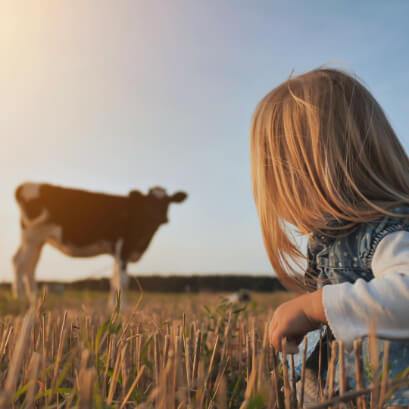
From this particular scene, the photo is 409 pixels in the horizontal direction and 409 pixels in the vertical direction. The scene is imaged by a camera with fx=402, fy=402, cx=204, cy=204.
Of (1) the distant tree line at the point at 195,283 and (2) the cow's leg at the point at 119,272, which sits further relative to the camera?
(1) the distant tree line at the point at 195,283

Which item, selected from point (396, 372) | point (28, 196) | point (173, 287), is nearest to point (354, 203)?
point (396, 372)

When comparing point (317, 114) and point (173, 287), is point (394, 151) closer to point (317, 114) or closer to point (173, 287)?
point (317, 114)

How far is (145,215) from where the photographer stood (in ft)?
30.1

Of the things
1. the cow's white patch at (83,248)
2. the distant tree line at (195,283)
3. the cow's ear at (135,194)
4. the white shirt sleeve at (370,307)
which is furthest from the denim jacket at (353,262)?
the distant tree line at (195,283)

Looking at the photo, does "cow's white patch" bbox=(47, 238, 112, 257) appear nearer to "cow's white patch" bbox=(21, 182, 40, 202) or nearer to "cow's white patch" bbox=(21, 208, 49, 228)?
"cow's white patch" bbox=(21, 208, 49, 228)

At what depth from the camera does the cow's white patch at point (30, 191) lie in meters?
8.70

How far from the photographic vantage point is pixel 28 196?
28.6 ft

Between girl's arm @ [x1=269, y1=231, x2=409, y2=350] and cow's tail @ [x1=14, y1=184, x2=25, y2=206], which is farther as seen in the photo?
cow's tail @ [x1=14, y1=184, x2=25, y2=206]

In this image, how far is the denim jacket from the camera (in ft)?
3.59

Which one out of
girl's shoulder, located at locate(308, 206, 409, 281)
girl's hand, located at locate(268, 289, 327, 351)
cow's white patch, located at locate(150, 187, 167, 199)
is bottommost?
girl's hand, located at locate(268, 289, 327, 351)

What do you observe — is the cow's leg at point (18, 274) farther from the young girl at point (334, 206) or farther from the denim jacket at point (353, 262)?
the denim jacket at point (353, 262)

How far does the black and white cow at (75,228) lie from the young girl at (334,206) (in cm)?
687

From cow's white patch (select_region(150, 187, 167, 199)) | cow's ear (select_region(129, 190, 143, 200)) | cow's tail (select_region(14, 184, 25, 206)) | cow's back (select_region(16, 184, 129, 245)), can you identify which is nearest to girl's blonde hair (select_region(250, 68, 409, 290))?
cow's back (select_region(16, 184, 129, 245))

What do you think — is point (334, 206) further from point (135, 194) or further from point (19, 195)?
point (19, 195)
